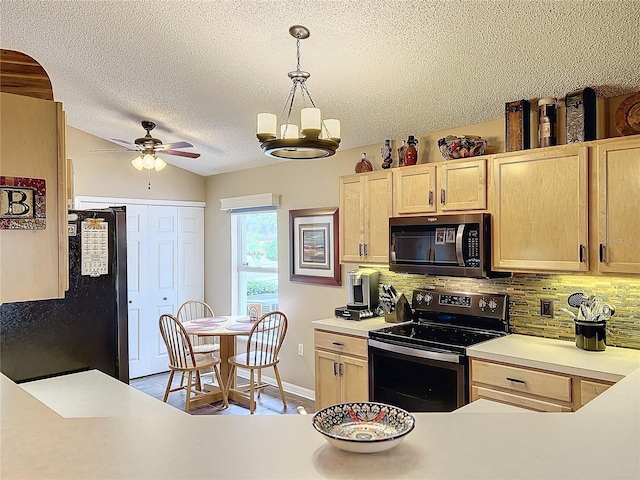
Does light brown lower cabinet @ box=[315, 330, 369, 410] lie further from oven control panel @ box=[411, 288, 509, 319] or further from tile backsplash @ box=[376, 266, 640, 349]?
tile backsplash @ box=[376, 266, 640, 349]

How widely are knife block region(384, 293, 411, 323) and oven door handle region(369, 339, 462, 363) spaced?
16.6 inches

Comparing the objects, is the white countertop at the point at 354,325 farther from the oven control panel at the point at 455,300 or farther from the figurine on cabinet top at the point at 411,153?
the figurine on cabinet top at the point at 411,153

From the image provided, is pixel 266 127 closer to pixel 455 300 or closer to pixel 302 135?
pixel 302 135

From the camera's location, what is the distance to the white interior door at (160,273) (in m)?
5.64

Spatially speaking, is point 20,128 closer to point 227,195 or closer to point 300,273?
point 300,273

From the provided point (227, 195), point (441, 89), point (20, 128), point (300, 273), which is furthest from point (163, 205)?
point (20, 128)

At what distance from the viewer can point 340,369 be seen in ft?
11.8

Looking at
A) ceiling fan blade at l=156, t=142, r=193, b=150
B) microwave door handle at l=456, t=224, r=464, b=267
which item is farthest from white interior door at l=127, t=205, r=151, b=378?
microwave door handle at l=456, t=224, r=464, b=267

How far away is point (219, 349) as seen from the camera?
459 cm

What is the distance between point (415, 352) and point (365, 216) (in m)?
1.20

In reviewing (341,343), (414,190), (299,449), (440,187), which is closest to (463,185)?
(440,187)

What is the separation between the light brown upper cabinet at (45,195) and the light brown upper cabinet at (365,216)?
262cm

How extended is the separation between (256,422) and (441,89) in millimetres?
2498

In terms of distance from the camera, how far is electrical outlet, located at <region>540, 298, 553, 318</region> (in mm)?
3096
